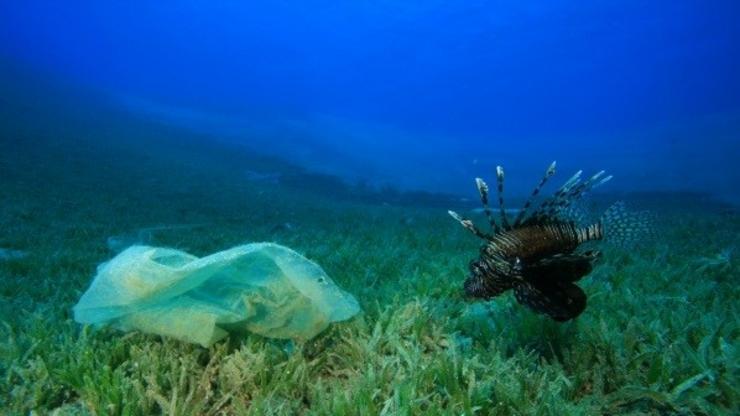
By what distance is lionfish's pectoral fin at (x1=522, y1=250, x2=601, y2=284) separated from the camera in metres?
2.76

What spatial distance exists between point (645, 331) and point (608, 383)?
90 cm

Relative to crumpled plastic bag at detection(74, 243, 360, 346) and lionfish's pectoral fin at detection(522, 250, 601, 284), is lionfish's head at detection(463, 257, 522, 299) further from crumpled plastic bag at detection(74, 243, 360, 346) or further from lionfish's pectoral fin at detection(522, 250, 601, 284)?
crumpled plastic bag at detection(74, 243, 360, 346)

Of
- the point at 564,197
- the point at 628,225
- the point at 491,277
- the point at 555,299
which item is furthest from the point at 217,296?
the point at 628,225

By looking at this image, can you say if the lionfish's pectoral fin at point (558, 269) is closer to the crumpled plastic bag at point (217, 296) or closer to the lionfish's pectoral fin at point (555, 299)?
the lionfish's pectoral fin at point (555, 299)

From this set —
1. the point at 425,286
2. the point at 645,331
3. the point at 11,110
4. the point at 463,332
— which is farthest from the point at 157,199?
the point at 11,110

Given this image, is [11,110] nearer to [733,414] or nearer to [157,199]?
Result: [157,199]

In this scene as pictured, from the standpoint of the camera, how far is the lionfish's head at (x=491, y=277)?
9.34ft

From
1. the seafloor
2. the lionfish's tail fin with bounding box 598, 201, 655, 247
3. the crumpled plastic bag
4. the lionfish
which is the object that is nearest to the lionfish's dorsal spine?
the lionfish

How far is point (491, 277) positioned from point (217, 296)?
199 centimetres

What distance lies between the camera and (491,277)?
9.59 ft

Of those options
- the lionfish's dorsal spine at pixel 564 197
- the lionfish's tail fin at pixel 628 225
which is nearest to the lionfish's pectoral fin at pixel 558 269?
the lionfish's dorsal spine at pixel 564 197

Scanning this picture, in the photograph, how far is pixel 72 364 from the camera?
3.14 metres

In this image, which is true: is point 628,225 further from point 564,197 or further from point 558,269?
point 558,269

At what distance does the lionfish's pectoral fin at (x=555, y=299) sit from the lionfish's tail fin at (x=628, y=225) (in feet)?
2.12
